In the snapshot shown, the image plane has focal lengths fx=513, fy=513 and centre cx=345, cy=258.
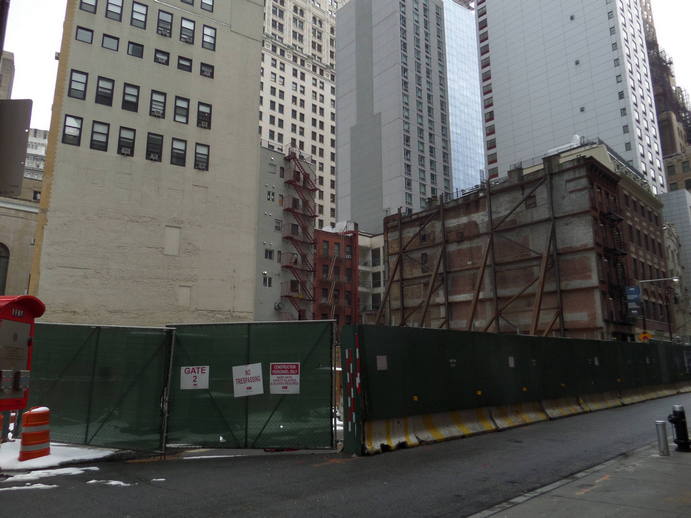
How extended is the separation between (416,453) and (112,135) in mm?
30877

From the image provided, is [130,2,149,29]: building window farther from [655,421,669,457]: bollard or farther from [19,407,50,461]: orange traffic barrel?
[655,421,669,457]: bollard

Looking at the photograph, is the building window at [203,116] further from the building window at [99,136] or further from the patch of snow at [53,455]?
the patch of snow at [53,455]

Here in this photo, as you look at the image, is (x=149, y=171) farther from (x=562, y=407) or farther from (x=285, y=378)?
(x=562, y=407)

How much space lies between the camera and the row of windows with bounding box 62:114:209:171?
32.6 meters

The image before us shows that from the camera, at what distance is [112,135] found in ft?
111

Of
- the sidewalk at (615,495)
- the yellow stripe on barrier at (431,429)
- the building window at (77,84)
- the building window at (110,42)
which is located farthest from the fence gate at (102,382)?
the building window at (110,42)

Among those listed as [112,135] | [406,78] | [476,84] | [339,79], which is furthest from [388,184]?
[112,135]

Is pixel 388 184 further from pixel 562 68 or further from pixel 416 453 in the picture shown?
pixel 416 453

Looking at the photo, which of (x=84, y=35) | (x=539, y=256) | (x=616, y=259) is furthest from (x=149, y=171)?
(x=616, y=259)

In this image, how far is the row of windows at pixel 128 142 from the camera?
107 feet

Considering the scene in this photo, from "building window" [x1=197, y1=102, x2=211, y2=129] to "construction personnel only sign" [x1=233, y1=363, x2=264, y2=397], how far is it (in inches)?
1166

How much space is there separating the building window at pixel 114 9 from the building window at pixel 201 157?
398 inches

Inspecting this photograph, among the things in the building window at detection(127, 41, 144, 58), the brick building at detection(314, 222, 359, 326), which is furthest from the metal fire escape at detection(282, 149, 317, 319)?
the building window at detection(127, 41, 144, 58)

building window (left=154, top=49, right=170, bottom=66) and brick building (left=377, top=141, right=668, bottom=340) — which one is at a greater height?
building window (left=154, top=49, right=170, bottom=66)
